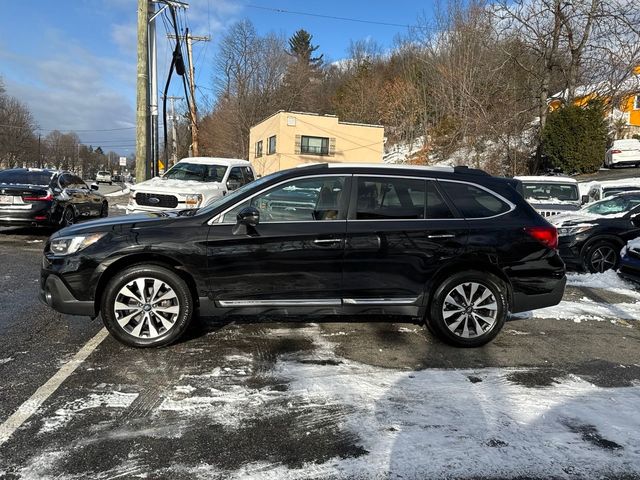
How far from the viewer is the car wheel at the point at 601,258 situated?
360 inches

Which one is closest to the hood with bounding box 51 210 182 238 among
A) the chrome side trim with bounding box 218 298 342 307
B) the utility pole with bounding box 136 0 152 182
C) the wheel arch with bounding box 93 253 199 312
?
the wheel arch with bounding box 93 253 199 312

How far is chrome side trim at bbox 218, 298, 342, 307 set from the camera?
457 cm

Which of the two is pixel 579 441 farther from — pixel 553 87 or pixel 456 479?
pixel 553 87

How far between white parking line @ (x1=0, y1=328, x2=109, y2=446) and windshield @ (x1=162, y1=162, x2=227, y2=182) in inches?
293

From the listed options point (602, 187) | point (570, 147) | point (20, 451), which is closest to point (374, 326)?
point (20, 451)

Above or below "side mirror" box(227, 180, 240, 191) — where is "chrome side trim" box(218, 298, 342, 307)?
below

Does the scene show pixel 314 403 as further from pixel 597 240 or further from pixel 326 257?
pixel 597 240

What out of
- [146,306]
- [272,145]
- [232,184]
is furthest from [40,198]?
[272,145]

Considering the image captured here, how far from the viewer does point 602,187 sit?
45.7ft

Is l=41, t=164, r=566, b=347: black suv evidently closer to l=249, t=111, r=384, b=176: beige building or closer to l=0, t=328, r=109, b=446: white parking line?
l=0, t=328, r=109, b=446: white parking line

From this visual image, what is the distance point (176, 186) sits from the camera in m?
10.8

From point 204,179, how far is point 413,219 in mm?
8012

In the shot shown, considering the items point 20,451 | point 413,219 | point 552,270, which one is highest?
point 413,219

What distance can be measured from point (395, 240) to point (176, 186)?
7.38 meters
